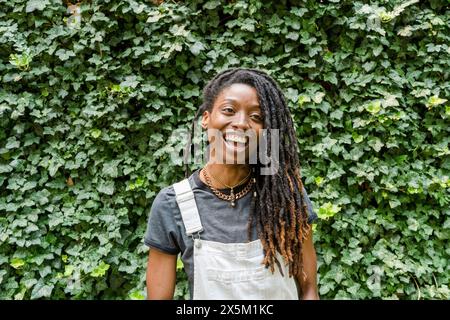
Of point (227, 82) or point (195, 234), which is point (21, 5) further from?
point (195, 234)

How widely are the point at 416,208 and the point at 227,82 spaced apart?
1812 millimetres

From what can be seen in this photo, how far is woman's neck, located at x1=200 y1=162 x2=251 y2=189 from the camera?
1.59m

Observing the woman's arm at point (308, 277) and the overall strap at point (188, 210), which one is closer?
the overall strap at point (188, 210)

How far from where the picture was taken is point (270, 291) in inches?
58.3

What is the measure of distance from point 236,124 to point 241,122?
0.02 metres

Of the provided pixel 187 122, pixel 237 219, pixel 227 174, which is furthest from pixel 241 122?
pixel 187 122

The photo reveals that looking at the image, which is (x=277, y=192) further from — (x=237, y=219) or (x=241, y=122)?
(x=241, y=122)

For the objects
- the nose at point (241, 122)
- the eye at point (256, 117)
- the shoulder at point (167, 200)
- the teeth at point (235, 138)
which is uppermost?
the eye at point (256, 117)

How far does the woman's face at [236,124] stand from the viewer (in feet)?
4.92

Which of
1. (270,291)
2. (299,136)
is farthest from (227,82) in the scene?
(299,136)

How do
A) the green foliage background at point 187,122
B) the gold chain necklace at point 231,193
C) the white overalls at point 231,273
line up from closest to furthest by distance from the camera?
the white overalls at point 231,273 < the gold chain necklace at point 231,193 < the green foliage background at point 187,122

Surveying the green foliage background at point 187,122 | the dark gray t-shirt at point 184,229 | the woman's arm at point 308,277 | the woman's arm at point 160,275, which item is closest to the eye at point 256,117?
the dark gray t-shirt at point 184,229

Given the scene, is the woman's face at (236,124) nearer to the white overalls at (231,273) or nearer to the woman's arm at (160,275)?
the white overalls at (231,273)

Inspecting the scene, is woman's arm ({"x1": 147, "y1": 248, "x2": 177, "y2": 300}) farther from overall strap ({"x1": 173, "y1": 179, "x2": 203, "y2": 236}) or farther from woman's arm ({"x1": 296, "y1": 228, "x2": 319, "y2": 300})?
woman's arm ({"x1": 296, "y1": 228, "x2": 319, "y2": 300})
